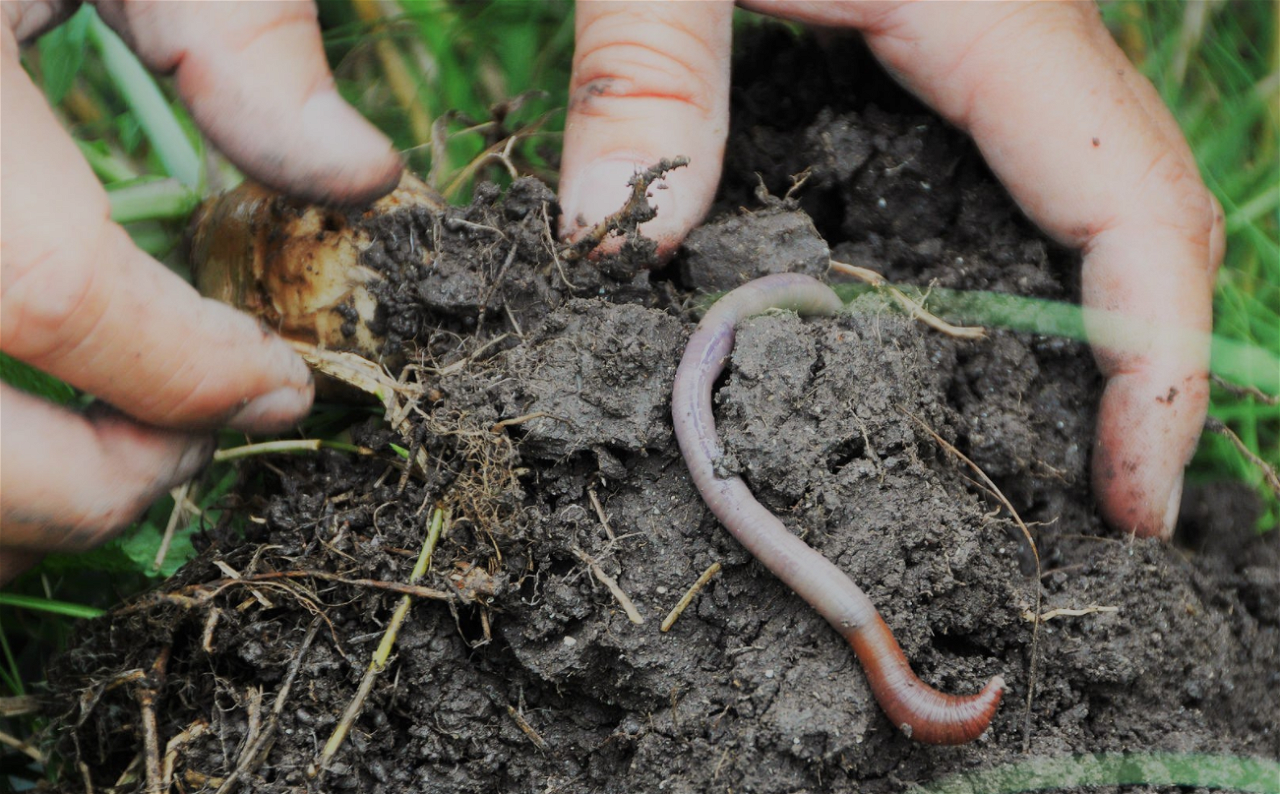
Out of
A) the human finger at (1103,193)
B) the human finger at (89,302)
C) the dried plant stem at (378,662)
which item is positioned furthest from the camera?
the human finger at (1103,193)

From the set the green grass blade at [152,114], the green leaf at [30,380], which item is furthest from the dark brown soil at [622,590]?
the green grass blade at [152,114]

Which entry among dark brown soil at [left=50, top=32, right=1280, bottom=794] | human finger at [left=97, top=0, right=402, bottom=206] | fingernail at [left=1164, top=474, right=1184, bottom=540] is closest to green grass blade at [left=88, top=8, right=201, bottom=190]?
human finger at [left=97, top=0, right=402, bottom=206]

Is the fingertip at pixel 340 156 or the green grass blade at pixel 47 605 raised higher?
the fingertip at pixel 340 156

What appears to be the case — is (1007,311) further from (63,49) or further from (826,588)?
(63,49)

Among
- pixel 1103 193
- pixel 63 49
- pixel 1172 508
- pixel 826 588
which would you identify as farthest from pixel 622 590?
pixel 63 49

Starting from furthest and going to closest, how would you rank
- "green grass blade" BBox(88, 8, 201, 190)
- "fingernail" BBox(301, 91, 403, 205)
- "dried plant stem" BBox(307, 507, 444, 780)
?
"green grass blade" BBox(88, 8, 201, 190) < "fingernail" BBox(301, 91, 403, 205) < "dried plant stem" BBox(307, 507, 444, 780)

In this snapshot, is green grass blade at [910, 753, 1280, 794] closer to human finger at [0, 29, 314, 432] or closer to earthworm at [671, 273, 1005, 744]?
earthworm at [671, 273, 1005, 744]

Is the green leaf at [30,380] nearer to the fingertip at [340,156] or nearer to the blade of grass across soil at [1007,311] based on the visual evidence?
the fingertip at [340,156]
